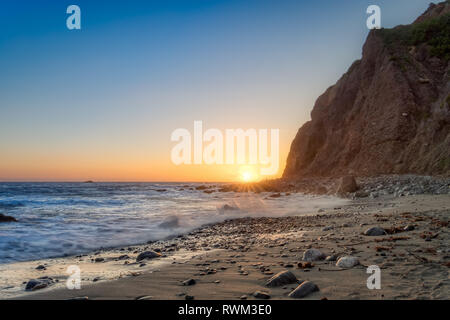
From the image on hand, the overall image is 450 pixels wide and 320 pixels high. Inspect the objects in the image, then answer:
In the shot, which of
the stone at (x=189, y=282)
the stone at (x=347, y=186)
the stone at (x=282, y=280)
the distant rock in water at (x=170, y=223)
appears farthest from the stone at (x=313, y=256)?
the stone at (x=347, y=186)

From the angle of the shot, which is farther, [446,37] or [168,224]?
[446,37]

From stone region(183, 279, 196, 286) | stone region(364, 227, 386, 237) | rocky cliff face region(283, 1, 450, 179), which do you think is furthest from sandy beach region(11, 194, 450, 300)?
rocky cliff face region(283, 1, 450, 179)

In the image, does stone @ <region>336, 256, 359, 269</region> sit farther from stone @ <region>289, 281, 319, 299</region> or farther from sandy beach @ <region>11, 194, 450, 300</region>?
stone @ <region>289, 281, 319, 299</region>

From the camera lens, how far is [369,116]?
3412 cm

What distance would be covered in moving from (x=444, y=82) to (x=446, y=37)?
604 cm

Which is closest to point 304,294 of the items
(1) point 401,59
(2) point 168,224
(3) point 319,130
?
(2) point 168,224

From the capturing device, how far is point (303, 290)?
2.96 meters

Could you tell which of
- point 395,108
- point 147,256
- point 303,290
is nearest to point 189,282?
point 303,290

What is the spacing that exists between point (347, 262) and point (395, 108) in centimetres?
3164

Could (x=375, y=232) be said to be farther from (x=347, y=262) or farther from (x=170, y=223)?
(x=170, y=223)

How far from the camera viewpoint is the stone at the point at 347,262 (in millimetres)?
3791

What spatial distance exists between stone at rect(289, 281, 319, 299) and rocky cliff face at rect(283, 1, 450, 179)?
20397 millimetres

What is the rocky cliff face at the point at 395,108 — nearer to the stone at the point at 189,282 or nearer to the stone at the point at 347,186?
the stone at the point at 347,186

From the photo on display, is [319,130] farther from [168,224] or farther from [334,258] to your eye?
[334,258]
